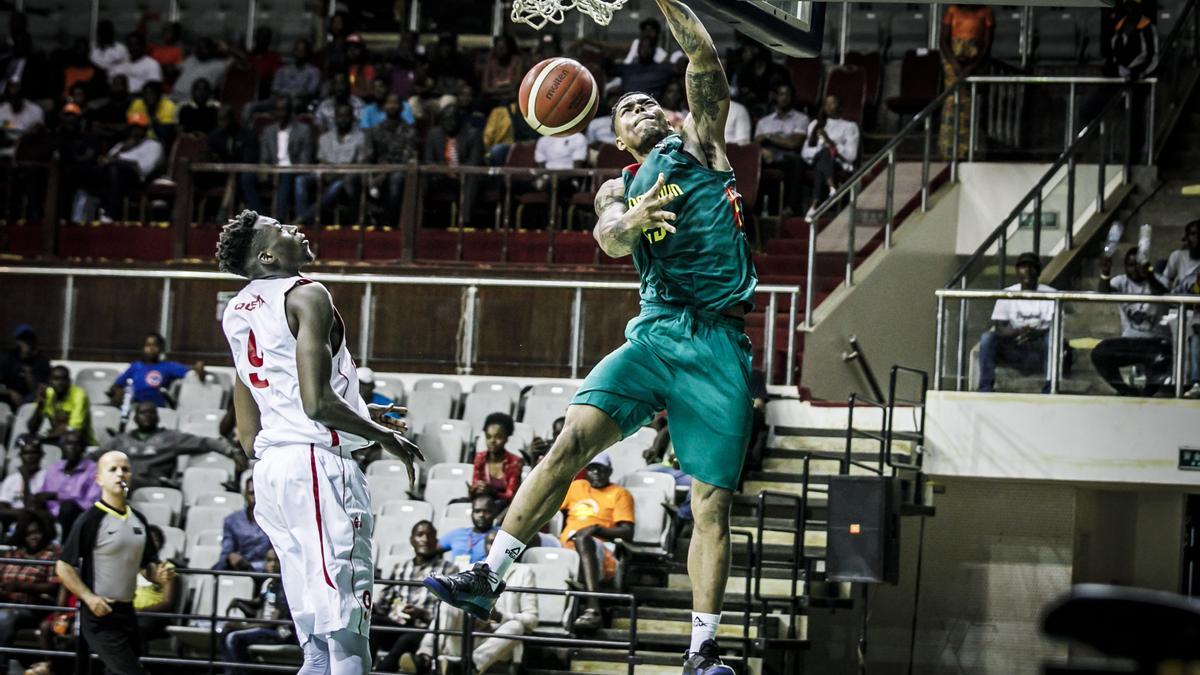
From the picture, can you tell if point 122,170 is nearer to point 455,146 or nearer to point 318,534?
point 455,146

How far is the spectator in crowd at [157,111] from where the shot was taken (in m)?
17.7

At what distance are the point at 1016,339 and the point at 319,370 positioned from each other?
7244 millimetres

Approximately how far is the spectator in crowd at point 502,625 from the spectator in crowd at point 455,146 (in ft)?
17.9

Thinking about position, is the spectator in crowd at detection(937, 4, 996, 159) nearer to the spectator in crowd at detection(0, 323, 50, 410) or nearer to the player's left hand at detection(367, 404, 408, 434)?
the spectator in crowd at detection(0, 323, 50, 410)

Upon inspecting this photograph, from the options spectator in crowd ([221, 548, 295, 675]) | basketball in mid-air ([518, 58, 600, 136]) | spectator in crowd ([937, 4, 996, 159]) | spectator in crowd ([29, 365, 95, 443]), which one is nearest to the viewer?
basketball in mid-air ([518, 58, 600, 136])

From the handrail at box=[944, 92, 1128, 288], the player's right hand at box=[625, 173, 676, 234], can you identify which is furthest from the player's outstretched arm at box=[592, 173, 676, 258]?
the handrail at box=[944, 92, 1128, 288]

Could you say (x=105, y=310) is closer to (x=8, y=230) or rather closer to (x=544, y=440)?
(x=8, y=230)

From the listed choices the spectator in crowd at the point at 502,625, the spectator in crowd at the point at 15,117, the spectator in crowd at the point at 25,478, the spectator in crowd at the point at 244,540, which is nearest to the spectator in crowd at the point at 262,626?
the spectator in crowd at the point at 244,540

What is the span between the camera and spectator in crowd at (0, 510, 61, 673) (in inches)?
435

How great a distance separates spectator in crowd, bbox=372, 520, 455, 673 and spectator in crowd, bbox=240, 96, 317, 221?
5542mm

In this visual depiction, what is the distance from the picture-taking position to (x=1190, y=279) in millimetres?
12422

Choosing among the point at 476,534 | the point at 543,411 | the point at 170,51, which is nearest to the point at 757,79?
the point at 543,411

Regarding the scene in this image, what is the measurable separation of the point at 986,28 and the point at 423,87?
5719 millimetres

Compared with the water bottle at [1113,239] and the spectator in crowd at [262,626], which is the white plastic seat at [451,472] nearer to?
the spectator in crowd at [262,626]
